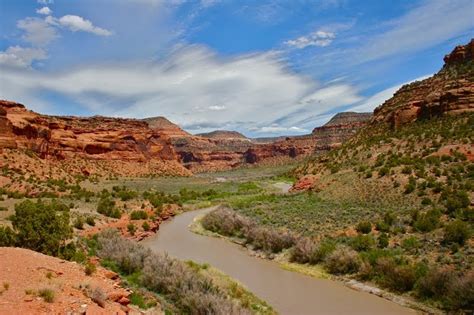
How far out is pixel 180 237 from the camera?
25.3 meters

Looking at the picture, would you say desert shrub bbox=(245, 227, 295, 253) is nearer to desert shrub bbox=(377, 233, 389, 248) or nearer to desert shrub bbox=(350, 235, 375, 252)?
desert shrub bbox=(350, 235, 375, 252)

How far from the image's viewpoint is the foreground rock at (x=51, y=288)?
7980 mm

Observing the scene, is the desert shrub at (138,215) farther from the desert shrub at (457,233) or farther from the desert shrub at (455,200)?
the desert shrub at (457,233)

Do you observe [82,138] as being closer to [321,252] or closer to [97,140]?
[97,140]

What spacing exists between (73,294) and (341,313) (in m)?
8.06

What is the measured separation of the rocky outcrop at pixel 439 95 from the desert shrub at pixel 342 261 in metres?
26.6

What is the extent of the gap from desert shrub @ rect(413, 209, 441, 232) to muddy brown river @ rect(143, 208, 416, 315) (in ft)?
17.7

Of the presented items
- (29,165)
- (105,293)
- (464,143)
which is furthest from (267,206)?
(29,165)

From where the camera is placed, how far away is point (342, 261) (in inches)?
632

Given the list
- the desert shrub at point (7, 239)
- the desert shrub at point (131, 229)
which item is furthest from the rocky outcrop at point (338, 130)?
the desert shrub at point (7, 239)

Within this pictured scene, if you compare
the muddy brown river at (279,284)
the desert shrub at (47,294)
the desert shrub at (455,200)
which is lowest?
the muddy brown river at (279,284)

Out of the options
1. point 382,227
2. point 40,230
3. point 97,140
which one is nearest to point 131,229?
point 40,230

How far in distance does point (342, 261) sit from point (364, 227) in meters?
3.93

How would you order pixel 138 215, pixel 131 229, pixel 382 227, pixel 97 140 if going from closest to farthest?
pixel 382 227
pixel 131 229
pixel 138 215
pixel 97 140
